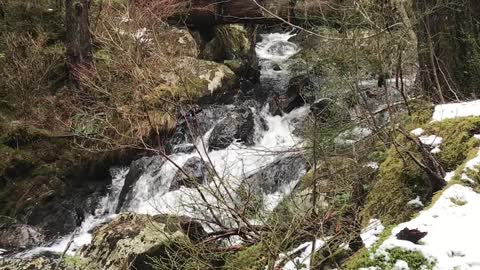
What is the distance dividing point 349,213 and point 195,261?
130cm

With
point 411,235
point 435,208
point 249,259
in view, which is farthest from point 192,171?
point 411,235

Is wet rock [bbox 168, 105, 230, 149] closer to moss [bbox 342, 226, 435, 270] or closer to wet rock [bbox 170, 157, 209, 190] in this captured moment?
wet rock [bbox 170, 157, 209, 190]

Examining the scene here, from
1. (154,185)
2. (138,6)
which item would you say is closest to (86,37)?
(138,6)

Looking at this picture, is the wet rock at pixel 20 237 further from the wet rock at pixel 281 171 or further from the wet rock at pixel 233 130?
the wet rock at pixel 233 130

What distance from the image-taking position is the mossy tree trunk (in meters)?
5.12

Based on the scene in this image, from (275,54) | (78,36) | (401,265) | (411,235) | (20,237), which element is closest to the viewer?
(401,265)

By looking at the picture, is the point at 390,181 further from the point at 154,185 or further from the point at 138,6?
the point at 138,6

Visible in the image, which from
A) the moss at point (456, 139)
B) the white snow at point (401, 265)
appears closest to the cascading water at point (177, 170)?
the moss at point (456, 139)

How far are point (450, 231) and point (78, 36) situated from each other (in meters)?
8.52

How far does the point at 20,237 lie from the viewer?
7145mm

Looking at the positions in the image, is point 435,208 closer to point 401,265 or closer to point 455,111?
point 401,265

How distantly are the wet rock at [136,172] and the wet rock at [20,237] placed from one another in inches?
56.9

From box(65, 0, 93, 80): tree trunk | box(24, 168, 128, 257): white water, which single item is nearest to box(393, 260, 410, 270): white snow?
box(24, 168, 128, 257): white water

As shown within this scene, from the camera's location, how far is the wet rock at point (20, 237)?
697 centimetres
